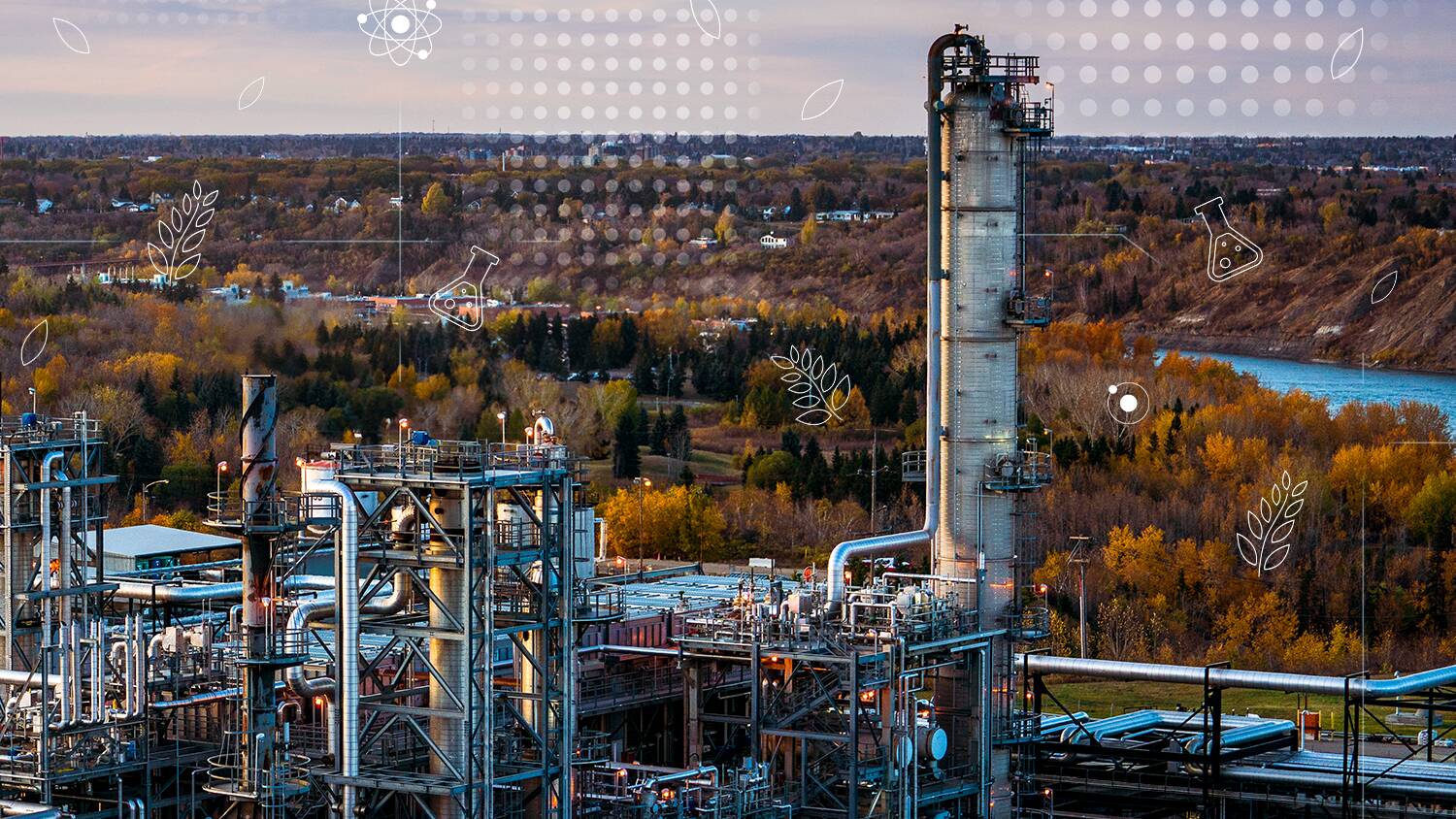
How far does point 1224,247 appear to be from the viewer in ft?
557

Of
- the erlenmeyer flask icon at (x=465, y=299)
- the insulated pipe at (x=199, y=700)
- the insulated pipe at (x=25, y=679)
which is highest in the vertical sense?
the erlenmeyer flask icon at (x=465, y=299)

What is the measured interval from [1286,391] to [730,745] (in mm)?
91103

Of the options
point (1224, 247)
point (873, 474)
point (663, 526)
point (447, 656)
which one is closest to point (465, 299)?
point (1224, 247)

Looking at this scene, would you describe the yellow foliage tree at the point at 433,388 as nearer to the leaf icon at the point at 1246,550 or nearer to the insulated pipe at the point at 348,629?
the leaf icon at the point at 1246,550

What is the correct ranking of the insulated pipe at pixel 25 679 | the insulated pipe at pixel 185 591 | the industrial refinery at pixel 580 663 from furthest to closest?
the insulated pipe at pixel 185 591, the insulated pipe at pixel 25 679, the industrial refinery at pixel 580 663

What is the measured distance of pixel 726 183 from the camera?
191 metres

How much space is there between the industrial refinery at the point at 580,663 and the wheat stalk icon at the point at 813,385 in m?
70.5

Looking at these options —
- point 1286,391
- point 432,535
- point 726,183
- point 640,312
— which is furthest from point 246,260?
point 432,535

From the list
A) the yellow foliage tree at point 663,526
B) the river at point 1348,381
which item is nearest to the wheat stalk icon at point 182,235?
the yellow foliage tree at point 663,526

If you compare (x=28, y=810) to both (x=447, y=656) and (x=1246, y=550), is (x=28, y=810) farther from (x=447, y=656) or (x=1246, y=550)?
(x=1246, y=550)

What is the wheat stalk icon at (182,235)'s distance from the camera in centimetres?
15950

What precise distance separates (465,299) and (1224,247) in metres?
51.9

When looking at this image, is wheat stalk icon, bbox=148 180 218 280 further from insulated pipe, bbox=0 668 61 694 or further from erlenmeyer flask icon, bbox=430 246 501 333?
insulated pipe, bbox=0 668 61 694

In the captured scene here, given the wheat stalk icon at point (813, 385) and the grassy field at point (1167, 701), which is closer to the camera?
the grassy field at point (1167, 701)
